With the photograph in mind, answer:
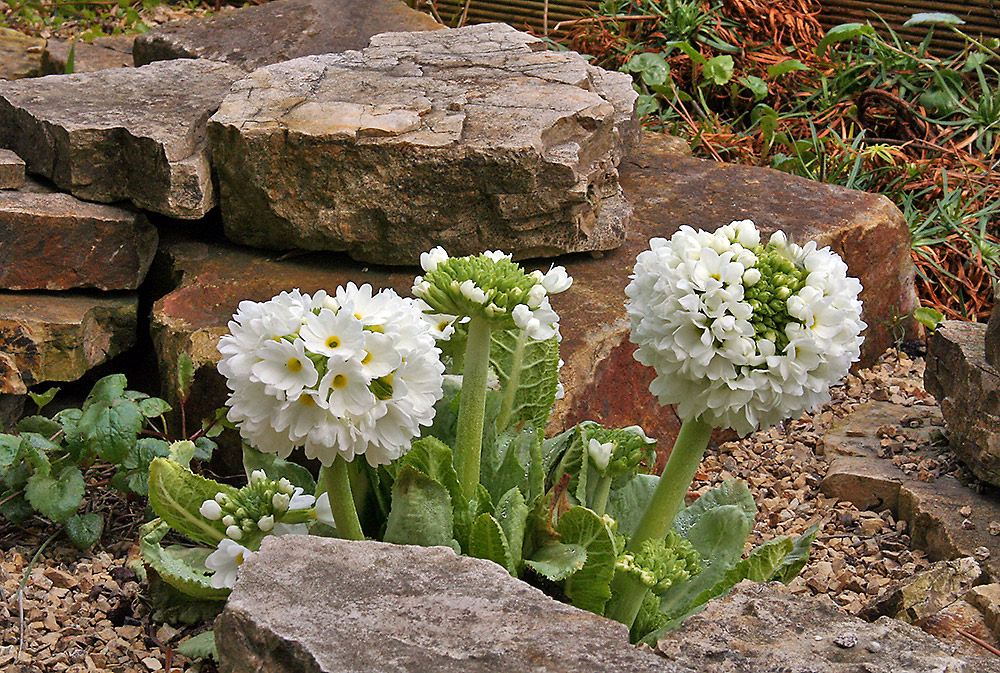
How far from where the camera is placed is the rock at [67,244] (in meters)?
2.78

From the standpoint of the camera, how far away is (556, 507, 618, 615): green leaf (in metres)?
1.76

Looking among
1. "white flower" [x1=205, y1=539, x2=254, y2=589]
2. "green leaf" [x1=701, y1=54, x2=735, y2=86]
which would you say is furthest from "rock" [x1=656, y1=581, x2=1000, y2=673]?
"green leaf" [x1=701, y1=54, x2=735, y2=86]

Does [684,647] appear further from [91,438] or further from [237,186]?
[237,186]

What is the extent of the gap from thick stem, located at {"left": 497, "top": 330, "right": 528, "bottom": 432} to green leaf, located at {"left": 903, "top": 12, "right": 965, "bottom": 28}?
344 centimetres

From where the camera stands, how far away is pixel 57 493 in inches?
88.8

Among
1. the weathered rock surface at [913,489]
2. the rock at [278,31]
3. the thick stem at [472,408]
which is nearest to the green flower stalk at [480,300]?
the thick stem at [472,408]

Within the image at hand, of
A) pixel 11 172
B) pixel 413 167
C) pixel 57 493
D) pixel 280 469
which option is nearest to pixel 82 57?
pixel 11 172

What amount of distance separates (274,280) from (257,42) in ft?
5.01

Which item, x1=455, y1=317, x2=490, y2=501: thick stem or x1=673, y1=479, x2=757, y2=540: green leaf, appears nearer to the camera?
x1=455, y1=317, x2=490, y2=501: thick stem

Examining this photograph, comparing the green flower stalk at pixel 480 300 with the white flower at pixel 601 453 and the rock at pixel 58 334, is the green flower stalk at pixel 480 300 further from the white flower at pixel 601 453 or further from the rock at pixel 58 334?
the rock at pixel 58 334

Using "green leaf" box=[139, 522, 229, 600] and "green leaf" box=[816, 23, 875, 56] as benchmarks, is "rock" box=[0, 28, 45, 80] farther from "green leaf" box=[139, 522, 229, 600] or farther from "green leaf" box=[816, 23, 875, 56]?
"green leaf" box=[816, 23, 875, 56]

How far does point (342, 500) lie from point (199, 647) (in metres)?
0.42

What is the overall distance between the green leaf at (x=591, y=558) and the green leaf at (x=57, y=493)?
1.10 meters

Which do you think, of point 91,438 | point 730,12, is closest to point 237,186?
point 91,438
